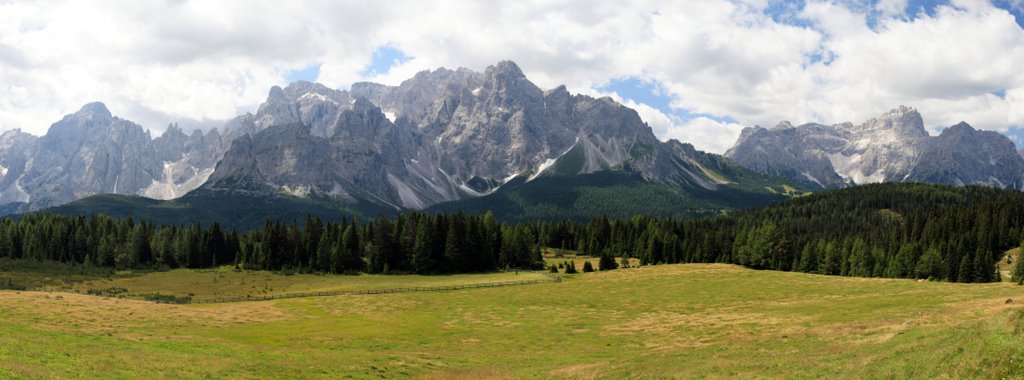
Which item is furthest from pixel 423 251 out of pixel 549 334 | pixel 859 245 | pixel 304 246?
pixel 859 245

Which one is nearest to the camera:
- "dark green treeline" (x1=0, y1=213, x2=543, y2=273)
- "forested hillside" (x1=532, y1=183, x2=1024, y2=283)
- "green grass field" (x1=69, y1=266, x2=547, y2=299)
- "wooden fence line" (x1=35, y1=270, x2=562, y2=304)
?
"wooden fence line" (x1=35, y1=270, x2=562, y2=304)

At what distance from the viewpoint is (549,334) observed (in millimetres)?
60406

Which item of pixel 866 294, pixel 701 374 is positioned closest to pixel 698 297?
pixel 866 294

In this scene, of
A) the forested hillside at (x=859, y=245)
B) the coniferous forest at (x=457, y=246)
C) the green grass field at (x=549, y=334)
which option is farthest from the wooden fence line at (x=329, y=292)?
the forested hillside at (x=859, y=245)

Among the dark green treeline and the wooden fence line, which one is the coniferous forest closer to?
the dark green treeline

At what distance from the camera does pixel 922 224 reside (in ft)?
588

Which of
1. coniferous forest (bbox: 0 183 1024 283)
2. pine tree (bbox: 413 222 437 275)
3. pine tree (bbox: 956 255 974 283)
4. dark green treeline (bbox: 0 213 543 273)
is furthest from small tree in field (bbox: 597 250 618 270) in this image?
pine tree (bbox: 956 255 974 283)

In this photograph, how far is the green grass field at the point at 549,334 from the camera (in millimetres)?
32250

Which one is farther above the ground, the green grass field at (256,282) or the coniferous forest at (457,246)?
the coniferous forest at (457,246)

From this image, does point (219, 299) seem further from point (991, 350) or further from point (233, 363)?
point (991, 350)

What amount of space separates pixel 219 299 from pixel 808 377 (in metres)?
86.3

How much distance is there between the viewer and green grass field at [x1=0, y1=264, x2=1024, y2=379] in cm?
3225

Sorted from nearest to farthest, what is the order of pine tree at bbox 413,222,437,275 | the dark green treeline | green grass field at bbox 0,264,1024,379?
green grass field at bbox 0,264,1024,379 → pine tree at bbox 413,222,437,275 → the dark green treeline

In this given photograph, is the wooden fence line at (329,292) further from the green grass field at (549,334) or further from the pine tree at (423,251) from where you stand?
the pine tree at (423,251)
